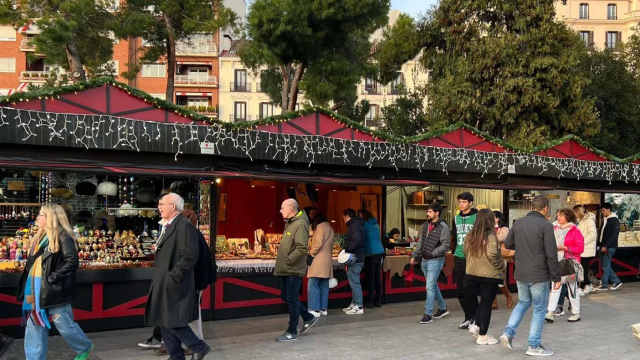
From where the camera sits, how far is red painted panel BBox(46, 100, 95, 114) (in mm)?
7828

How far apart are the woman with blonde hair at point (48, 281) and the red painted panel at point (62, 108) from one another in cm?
243

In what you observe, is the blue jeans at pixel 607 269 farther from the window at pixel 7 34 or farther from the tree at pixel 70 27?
the window at pixel 7 34

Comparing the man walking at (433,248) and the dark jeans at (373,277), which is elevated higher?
the man walking at (433,248)

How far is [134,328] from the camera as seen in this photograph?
8125mm

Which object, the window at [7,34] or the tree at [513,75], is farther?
the window at [7,34]

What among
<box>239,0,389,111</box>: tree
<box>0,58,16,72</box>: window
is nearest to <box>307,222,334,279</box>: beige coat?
<box>239,0,389,111</box>: tree

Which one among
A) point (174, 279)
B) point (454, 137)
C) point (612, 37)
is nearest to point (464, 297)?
point (174, 279)

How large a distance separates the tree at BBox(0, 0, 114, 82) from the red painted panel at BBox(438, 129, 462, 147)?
1229 cm

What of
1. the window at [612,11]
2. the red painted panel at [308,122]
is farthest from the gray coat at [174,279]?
the window at [612,11]

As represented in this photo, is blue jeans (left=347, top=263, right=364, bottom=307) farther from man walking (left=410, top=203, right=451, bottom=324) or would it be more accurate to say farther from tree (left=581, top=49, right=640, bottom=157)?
tree (left=581, top=49, right=640, bottom=157)

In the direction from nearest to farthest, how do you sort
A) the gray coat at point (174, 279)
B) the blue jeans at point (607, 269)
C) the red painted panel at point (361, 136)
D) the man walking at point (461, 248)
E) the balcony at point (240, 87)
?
1. the gray coat at point (174, 279)
2. the man walking at point (461, 248)
3. the red painted panel at point (361, 136)
4. the blue jeans at point (607, 269)
5. the balcony at point (240, 87)

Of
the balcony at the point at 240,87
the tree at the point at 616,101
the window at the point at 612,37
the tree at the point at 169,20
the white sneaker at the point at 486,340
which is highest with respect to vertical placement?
the window at the point at 612,37

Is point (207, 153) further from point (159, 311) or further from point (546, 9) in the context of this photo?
point (546, 9)

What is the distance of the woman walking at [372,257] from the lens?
9.88 meters
